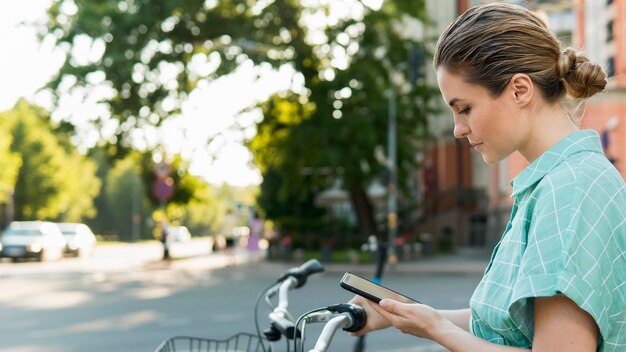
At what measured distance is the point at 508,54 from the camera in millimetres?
1710

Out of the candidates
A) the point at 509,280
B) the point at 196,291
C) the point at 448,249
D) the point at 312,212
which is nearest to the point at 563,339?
the point at 509,280

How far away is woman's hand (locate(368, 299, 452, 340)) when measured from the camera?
1.75m

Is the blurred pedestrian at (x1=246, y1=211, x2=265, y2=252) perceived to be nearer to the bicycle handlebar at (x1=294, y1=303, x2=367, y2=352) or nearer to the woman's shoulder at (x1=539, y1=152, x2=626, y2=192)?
the bicycle handlebar at (x1=294, y1=303, x2=367, y2=352)

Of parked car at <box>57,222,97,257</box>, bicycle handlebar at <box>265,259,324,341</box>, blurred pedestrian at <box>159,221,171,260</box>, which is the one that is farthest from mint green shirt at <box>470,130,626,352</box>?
parked car at <box>57,222,97,257</box>

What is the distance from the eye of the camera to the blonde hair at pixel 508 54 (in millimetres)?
1716

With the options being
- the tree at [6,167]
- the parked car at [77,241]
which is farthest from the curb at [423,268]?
the tree at [6,167]

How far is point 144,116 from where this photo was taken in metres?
25.6

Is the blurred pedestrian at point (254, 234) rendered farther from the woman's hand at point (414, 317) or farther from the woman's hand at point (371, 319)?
the woman's hand at point (414, 317)

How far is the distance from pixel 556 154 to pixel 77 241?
126ft

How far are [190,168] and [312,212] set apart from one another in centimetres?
1367

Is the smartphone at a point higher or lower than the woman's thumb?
higher

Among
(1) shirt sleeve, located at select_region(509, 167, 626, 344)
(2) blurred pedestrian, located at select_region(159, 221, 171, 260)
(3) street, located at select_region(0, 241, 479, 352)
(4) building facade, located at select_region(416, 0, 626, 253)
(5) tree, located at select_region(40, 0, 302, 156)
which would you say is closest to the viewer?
(1) shirt sleeve, located at select_region(509, 167, 626, 344)

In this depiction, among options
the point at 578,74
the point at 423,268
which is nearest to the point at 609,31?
the point at 423,268

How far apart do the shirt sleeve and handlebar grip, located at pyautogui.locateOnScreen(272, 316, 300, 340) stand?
0.81 meters
